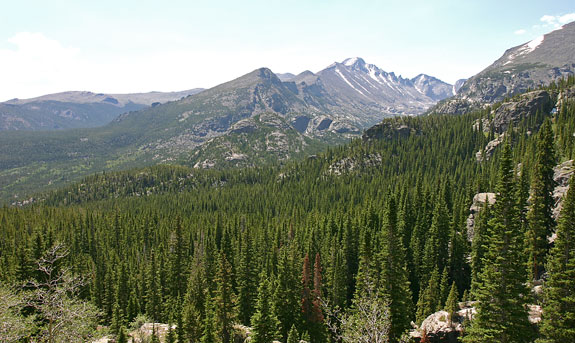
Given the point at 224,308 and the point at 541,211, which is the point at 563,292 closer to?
the point at 541,211

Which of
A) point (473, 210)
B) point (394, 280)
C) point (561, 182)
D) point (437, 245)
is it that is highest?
point (561, 182)

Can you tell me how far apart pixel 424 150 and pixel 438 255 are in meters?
138

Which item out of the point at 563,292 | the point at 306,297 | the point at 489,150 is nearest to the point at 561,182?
the point at 563,292

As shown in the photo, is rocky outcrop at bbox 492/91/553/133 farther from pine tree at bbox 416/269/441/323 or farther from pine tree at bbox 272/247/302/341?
pine tree at bbox 272/247/302/341

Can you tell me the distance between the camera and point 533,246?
4812cm

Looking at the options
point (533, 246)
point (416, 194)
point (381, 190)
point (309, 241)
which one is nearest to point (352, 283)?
point (309, 241)

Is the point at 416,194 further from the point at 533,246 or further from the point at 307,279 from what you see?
the point at 307,279

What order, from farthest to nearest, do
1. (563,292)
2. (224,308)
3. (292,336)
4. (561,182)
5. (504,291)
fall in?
(561,182), (224,308), (292,336), (563,292), (504,291)

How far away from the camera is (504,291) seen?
28.8 m

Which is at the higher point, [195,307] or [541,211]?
[541,211]

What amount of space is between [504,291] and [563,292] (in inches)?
220

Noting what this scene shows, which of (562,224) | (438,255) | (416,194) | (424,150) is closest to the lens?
(562,224)

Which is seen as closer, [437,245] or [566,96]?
[437,245]

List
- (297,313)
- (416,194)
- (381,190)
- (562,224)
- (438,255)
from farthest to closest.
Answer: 1. (381,190)
2. (416,194)
3. (438,255)
4. (297,313)
5. (562,224)
